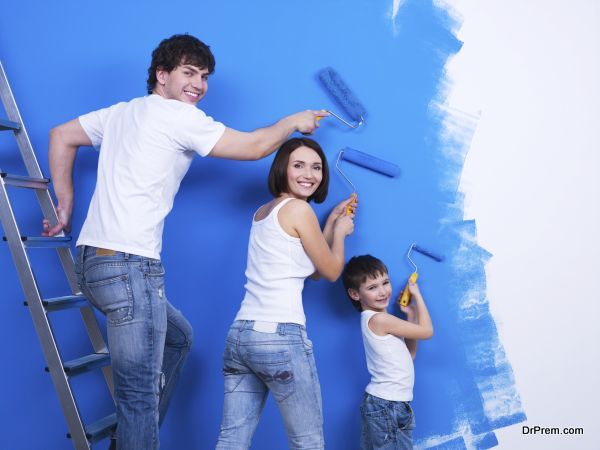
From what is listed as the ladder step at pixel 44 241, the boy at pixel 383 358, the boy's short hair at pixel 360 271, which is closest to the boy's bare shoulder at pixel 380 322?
the boy at pixel 383 358

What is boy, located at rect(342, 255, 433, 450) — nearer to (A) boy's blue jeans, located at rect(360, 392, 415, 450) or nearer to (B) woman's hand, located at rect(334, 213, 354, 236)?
(A) boy's blue jeans, located at rect(360, 392, 415, 450)

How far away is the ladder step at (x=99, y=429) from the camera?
1.95 m

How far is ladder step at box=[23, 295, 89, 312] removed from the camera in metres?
2.00

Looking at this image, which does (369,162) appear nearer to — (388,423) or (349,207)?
(349,207)

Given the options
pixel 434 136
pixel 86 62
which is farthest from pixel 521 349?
pixel 86 62

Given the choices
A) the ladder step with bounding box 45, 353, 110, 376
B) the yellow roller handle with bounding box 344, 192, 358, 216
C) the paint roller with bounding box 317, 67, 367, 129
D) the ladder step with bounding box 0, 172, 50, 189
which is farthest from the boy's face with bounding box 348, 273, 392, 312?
the ladder step with bounding box 0, 172, 50, 189

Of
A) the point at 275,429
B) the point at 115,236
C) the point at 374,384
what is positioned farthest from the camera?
the point at 275,429

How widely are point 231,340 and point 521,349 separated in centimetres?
123

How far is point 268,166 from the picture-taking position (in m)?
2.44

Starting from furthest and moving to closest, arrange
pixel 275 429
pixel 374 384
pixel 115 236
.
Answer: pixel 275 429
pixel 374 384
pixel 115 236

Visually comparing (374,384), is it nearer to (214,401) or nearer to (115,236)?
(214,401)

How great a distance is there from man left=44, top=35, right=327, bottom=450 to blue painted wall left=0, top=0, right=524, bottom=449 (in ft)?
1.57

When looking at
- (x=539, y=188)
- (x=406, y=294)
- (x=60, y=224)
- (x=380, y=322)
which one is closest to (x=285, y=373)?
(x=380, y=322)

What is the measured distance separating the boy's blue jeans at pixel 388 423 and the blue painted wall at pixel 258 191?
24 centimetres
